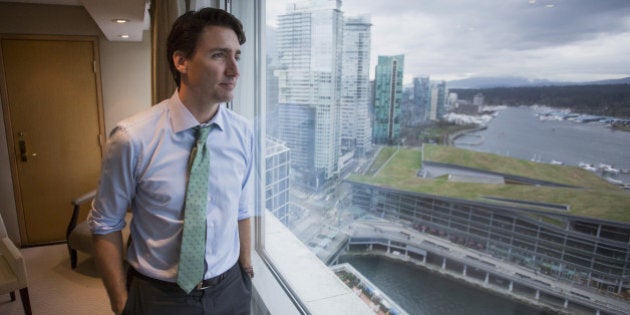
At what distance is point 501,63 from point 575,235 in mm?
433

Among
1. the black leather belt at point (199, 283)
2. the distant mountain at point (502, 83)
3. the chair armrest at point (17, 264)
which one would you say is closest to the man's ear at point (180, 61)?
the black leather belt at point (199, 283)

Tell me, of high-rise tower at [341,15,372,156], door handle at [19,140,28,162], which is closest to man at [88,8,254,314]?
high-rise tower at [341,15,372,156]

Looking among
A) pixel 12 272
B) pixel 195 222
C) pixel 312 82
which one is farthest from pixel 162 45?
pixel 12 272

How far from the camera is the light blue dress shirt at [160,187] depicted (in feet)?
3.29

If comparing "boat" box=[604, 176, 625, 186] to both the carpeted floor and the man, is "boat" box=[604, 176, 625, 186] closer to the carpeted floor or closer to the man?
the man

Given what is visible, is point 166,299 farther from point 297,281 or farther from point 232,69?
point 297,281

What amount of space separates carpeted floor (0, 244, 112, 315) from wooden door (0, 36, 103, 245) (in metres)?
0.45

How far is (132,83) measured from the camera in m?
3.77

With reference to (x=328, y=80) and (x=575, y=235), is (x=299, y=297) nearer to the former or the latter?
(x=328, y=80)

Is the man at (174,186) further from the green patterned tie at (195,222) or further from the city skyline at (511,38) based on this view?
the city skyline at (511,38)

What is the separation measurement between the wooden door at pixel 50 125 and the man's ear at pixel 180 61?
3154 mm

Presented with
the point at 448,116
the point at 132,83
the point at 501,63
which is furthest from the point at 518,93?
the point at 132,83

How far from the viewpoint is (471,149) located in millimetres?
956

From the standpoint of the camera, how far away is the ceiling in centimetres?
224
